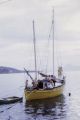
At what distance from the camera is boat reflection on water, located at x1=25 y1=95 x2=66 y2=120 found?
56.4 m

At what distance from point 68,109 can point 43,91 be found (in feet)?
35.7

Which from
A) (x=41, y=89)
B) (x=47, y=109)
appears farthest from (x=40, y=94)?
(x=47, y=109)

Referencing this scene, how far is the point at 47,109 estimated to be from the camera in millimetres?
64562

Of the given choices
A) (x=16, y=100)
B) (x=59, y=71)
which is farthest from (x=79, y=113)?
(x=59, y=71)

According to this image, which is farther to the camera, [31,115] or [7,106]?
[7,106]

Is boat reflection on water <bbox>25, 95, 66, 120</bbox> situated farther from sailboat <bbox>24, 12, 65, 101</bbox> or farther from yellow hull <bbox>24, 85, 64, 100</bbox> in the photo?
sailboat <bbox>24, 12, 65, 101</bbox>

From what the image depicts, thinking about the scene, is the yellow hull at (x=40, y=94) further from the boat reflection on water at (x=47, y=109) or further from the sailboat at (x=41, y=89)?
the boat reflection on water at (x=47, y=109)

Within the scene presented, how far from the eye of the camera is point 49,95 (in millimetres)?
76812

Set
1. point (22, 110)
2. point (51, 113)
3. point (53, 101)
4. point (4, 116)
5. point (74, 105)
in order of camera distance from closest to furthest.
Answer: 1. point (4, 116)
2. point (51, 113)
3. point (22, 110)
4. point (74, 105)
5. point (53, 101)

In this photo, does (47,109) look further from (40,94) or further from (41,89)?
(41,89)

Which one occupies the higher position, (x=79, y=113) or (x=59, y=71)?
(x=59, y=71)

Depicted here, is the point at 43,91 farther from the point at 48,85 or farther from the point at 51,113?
the point at 51,113

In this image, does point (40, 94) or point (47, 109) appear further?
point (40, 94)

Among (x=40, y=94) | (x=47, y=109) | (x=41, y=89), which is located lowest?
(x=47, y=109)
